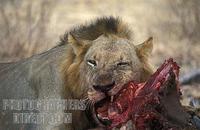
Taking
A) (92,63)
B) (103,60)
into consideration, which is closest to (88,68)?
(92,63)

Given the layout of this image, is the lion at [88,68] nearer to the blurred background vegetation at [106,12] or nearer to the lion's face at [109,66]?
the lion's face at [109,66]

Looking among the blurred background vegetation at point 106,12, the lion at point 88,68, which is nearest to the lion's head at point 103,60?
the lion at point 88,68

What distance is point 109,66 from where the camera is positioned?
6.06 meters

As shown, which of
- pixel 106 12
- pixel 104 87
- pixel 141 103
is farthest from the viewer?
pixel 106 12

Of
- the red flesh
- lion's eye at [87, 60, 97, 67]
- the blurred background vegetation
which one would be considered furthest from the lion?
the blurred background vegetation

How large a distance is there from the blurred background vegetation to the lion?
138 inches

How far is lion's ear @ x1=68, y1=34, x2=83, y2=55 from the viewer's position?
6.48 m

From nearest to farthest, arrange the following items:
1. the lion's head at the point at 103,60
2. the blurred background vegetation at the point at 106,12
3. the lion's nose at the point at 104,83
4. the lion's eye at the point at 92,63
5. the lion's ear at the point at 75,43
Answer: the lion's nose at the point at 104,83 → the lion's head at the point at 103,60 → the lion's eye at the point at 92,63 → the lion's ear at the point at 75,43 → the blurred background vegetation at the point at 106,12

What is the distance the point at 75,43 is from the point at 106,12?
8.25 meters

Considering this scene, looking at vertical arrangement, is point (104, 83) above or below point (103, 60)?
below

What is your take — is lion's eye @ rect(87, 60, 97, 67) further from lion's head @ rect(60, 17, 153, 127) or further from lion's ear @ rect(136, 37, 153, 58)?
lion's ear @ rect(136, 37, 153, 58)

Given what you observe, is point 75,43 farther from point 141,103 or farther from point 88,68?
point 141,103

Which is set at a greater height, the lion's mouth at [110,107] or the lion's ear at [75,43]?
the lion's ear at [75,43]

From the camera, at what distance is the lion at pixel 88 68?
6027mm
